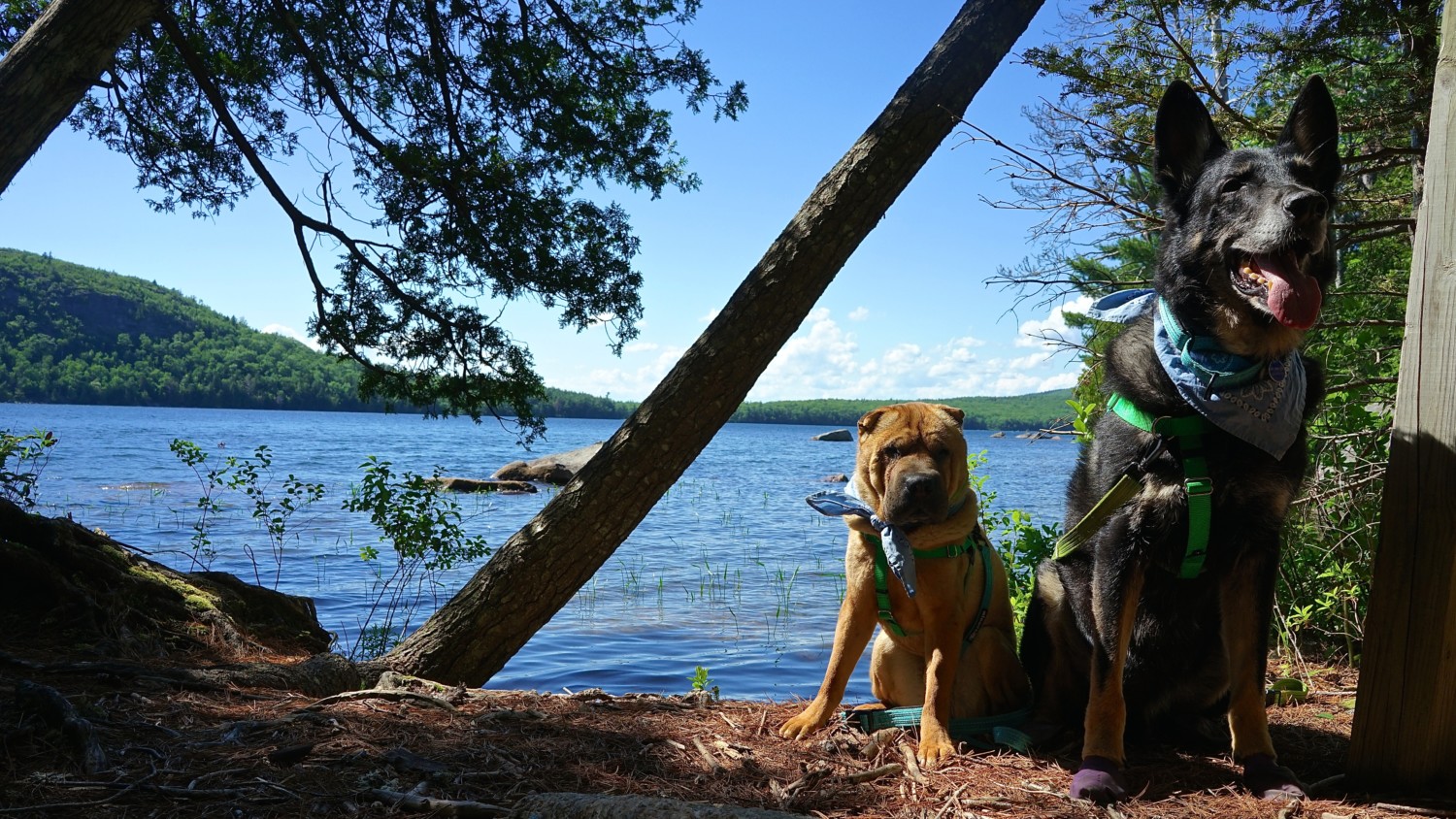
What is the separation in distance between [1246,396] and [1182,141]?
3.51ft

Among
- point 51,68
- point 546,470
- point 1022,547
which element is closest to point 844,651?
point 1022,547

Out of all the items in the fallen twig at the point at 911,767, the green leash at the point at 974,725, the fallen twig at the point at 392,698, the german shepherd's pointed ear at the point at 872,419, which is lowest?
the fallen twig at the point at 392,698

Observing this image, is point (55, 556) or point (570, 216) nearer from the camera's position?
point (55, 556)

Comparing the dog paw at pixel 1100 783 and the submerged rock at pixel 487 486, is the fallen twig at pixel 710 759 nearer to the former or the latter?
the dog paw at pixel 1100 783

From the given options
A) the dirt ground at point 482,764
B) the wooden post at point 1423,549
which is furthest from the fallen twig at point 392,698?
the wooden post at point 1423,549

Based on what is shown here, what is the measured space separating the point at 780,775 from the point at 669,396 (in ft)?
7.85

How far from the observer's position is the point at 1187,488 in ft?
10.4

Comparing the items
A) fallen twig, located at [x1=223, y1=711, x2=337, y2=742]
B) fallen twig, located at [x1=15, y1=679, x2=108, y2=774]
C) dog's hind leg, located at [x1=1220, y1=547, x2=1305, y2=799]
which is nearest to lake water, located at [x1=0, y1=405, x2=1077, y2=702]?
dog's hind leg, located at [x1=1220, y1=547, x2=1305, y2=799]

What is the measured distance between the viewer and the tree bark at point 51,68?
420 cm

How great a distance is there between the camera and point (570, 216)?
23.1 ft

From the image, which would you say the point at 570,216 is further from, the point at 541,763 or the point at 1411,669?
the point at 1411,669

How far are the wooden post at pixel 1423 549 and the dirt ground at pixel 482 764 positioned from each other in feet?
0.68

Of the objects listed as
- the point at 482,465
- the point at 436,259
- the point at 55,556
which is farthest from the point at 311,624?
the point at 482,465

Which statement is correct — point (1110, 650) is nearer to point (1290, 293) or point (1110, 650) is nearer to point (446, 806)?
point (1290, 293)
